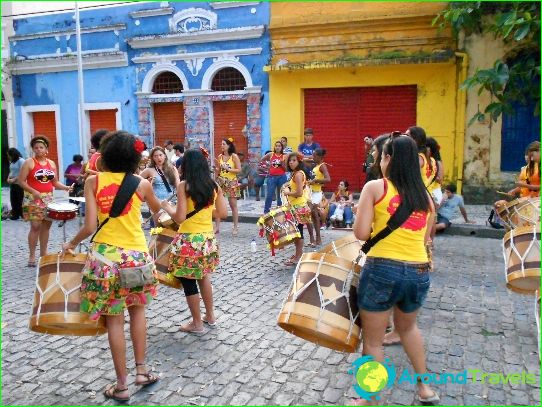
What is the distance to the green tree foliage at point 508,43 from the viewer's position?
10044mm

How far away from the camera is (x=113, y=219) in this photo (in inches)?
140

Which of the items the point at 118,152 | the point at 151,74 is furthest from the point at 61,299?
the point at 151,74

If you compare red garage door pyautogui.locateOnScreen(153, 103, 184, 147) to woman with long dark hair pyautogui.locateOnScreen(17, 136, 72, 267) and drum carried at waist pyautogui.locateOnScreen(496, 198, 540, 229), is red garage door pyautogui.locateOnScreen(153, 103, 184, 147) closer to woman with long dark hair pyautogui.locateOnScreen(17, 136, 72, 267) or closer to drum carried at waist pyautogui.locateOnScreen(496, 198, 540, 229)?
woman with long dark hair pyautogui.locateOnScreen(17, 136, 72, 267)

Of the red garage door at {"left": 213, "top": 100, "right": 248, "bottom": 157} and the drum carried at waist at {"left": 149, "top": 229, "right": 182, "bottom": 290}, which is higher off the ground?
the red garage door at {"left": 213, "top": 100, "right": 248, "bottom": 157}

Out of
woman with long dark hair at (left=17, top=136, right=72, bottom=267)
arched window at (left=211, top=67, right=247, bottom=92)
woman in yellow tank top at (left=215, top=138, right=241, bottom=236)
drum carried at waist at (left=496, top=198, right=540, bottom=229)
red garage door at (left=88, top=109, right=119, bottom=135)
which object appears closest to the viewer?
drum carried at waist at (left=496, top=198, right=540, bottom=229)

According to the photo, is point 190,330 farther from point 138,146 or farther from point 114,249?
point 138,146

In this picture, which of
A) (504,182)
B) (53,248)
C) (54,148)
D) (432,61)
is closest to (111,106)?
(54,148)

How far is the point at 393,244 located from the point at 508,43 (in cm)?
1015

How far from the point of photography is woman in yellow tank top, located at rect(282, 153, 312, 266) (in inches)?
279

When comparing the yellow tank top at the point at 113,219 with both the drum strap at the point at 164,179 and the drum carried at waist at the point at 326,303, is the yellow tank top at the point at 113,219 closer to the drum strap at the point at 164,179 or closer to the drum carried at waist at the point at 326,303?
the drum carried at waist at the point at 326,303

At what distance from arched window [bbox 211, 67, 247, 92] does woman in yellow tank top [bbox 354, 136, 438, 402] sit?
11.8 metres

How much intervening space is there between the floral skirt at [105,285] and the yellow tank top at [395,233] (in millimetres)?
1605

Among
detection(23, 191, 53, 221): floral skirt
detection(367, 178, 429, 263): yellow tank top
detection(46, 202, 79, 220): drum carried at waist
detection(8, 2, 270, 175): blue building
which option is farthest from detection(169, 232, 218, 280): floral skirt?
detection(8, 2, 270, 175): blue building

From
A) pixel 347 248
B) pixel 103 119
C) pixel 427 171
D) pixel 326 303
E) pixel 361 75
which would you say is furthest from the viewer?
pixel 103 119
